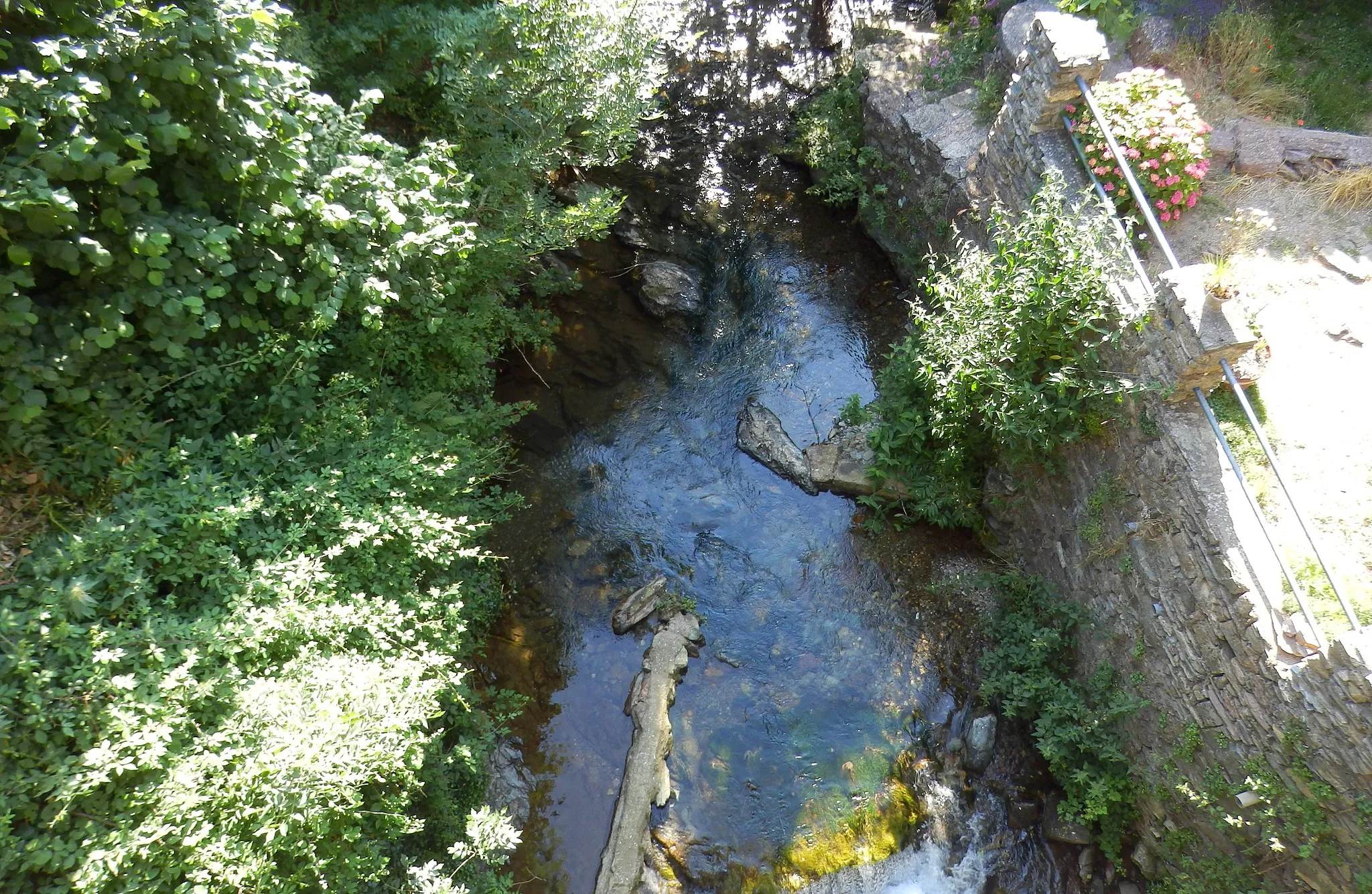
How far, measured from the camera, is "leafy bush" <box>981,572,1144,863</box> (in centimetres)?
599

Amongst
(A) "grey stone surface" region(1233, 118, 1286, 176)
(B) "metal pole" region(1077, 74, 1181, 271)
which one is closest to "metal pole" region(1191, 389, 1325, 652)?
(B) "metal pole" region(1077, 74, 1181, 271)

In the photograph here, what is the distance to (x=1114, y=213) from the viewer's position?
20.8 feet

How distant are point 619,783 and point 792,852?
4.92 ft

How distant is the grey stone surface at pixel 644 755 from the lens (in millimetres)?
5883

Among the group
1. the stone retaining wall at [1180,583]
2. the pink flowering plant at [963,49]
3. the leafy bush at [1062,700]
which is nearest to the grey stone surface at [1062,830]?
the leafy bush at [1062,700]

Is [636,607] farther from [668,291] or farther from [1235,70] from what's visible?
[1235,70]

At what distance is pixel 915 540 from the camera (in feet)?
25.9

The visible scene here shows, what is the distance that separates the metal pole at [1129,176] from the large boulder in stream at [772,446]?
3882 millimetres

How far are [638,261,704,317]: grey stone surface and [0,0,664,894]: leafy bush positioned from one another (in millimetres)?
3829

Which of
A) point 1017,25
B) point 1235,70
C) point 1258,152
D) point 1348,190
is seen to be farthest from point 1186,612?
point 1017,25

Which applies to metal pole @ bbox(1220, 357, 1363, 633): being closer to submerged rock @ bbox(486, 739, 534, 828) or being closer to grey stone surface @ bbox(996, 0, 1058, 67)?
grey stone surface @ bbox(996, 0, 1058, 67)

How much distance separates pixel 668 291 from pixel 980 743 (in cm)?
639

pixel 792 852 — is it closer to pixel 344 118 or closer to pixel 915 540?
pixel 915 540

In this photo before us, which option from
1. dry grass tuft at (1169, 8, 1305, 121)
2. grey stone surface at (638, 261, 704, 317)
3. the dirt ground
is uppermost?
dry grass tuft at (1169, 8, 1305, 121)
